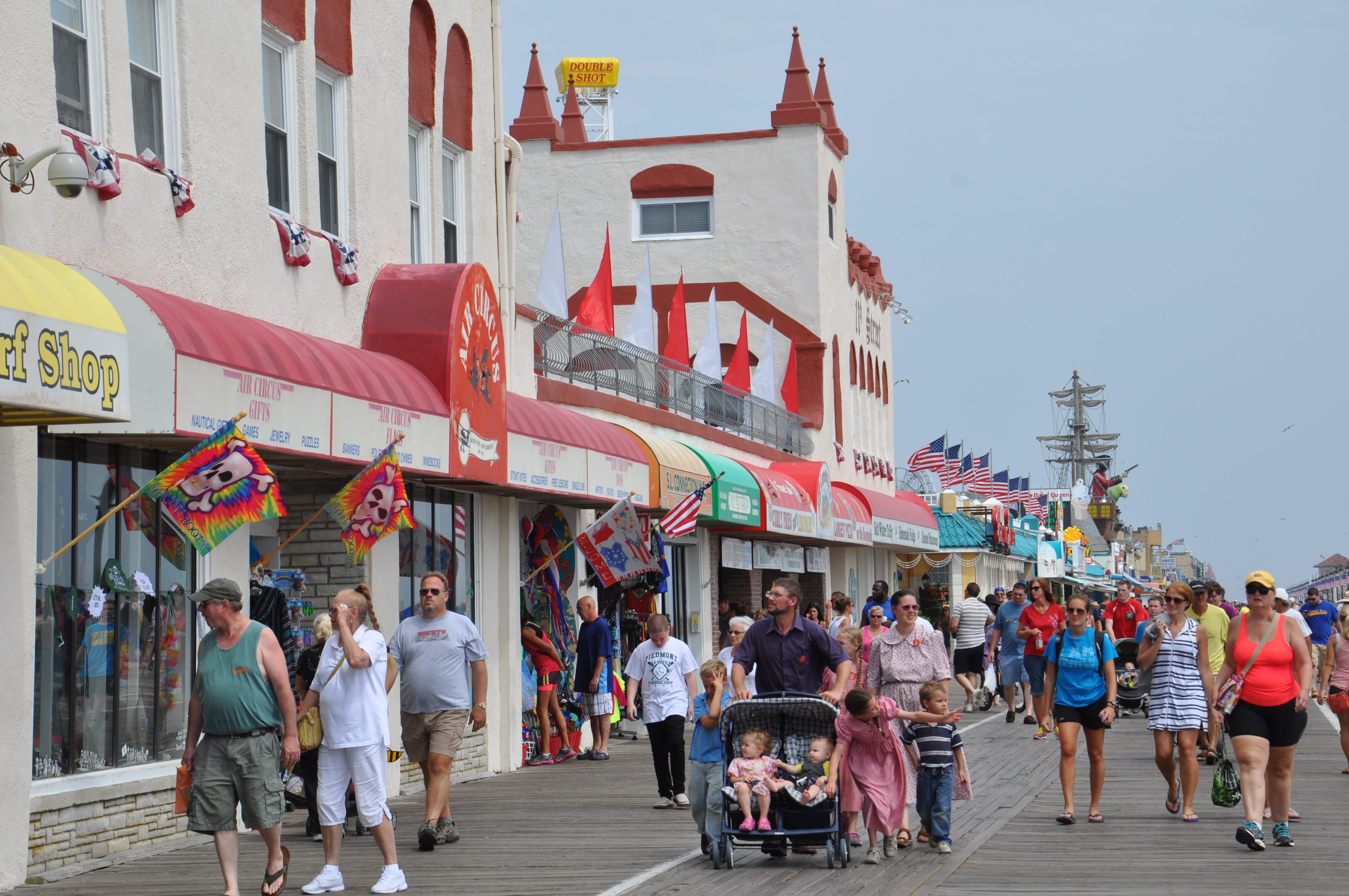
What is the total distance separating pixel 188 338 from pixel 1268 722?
7.22 m

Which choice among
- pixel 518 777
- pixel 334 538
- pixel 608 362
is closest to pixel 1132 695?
pixel 608 362

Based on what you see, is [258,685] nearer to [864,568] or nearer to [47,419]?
[47,419]

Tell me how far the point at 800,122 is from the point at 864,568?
10.4 m

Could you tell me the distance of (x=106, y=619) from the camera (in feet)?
35.2

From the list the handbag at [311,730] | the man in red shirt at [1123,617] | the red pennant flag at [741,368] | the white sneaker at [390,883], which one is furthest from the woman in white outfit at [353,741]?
the red pennant flag at [741,368]

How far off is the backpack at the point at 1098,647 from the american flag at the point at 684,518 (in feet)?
24.7

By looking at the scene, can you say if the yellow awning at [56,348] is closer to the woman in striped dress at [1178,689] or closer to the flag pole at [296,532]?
the flag pole at [296,532]

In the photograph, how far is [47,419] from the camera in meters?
9.17

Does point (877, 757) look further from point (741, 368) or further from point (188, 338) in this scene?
point (741, 368)

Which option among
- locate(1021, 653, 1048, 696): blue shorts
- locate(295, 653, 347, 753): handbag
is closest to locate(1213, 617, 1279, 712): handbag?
locate(295, 653, 347, 753): handbag

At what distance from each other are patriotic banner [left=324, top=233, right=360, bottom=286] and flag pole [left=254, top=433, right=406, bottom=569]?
1.70 metres

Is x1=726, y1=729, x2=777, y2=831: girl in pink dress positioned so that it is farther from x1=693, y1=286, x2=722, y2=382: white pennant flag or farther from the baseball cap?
x1=693, y1=286, x2=722, y2=382: white pennant flag

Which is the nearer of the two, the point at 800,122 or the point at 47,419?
the point at 47,419

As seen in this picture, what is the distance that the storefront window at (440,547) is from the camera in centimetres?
1522
